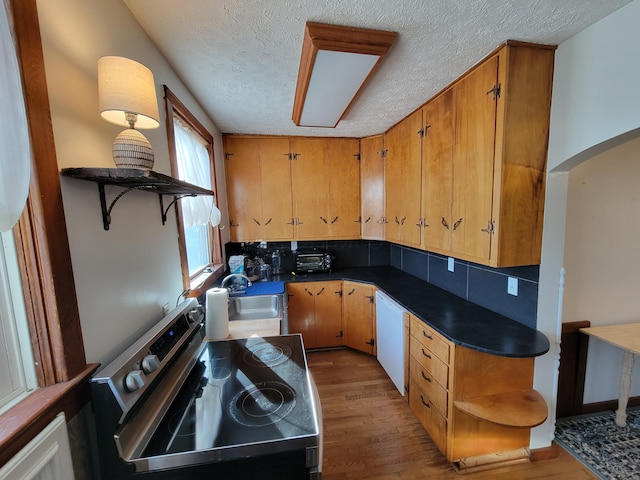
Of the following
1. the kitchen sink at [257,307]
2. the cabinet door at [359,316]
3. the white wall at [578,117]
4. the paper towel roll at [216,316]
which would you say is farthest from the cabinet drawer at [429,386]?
the paper towel roll at [216,316]

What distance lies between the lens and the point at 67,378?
0.72 metres

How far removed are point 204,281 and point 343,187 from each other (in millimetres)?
1889

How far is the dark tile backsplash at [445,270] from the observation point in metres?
1.64

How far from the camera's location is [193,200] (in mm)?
1819

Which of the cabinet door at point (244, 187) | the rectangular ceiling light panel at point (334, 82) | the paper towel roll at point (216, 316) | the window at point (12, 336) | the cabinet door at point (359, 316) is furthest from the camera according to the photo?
the cabinet door at point (244, 187)

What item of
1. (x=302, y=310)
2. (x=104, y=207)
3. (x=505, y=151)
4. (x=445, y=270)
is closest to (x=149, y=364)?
(x=104, y=207)

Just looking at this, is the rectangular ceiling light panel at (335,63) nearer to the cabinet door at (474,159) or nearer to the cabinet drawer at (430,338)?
the cabinet door at (474,159)

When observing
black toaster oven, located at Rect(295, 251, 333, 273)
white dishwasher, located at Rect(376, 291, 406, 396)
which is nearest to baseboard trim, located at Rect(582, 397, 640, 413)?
white dishwasher, located at Rect(376, 291, 406, 396)

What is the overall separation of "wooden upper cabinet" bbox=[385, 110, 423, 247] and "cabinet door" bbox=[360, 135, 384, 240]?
0.10 m

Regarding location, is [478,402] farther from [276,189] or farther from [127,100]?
[276,189]

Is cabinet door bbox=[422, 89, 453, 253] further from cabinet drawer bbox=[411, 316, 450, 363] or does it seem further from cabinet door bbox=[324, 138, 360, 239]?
cabinet door bbox=[324, 138, 360, 239]

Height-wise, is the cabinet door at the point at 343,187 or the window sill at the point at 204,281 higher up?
the cabinet door at the point at 343,187

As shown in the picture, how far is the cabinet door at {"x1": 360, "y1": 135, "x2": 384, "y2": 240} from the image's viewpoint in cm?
296

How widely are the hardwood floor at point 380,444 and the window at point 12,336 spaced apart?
158 cm
